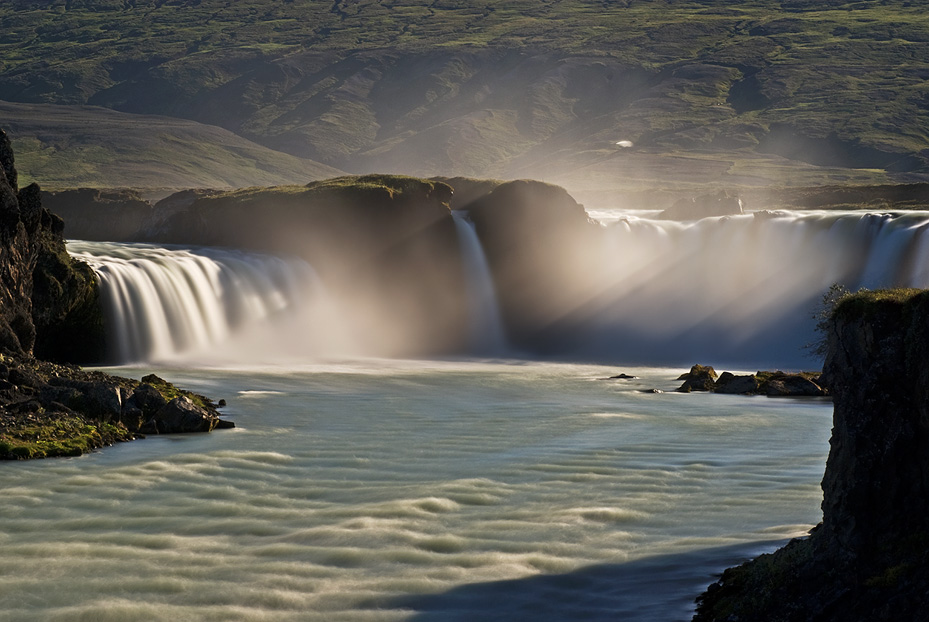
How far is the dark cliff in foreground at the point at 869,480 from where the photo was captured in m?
11.0

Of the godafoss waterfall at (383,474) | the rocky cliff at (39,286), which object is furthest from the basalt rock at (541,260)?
the rocky cliff at (39,286)

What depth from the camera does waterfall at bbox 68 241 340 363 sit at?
45594mm

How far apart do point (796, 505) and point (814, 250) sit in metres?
51.7

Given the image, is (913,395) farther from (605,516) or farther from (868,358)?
(605,516)

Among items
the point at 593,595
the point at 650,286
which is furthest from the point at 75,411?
the point at 650,286

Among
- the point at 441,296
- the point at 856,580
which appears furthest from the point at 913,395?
the point at 441,296

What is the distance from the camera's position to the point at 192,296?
50.0m

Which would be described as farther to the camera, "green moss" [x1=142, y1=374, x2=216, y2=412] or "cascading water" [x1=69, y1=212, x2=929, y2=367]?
"cascading water" [x1=69, y1=212, x2=929, y2=367]

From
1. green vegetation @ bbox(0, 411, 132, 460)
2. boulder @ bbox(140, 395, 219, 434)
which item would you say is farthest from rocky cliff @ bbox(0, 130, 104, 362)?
green vegetation @ bbox(0, 411, 132, 460)

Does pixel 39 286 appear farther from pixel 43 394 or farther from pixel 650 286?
pixel 650 286

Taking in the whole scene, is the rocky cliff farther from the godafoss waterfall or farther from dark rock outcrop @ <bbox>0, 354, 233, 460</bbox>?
dark rock outcrop @ <bbox>0, 354, 233, 460</bbox>

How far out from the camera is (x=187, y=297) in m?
49.6

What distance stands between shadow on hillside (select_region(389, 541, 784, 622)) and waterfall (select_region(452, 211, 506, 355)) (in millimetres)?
48523

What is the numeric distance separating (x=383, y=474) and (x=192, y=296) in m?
30.7
